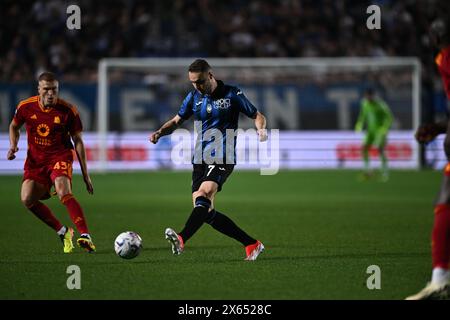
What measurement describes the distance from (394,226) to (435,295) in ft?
20.7

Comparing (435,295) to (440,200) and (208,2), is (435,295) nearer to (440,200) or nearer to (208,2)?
(440,200)

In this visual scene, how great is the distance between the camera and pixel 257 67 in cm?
2886

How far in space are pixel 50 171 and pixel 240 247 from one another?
2377 millimetres

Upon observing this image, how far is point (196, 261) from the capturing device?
30.9 ft

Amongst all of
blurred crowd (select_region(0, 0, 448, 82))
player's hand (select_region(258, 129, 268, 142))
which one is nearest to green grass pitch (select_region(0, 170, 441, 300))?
player's hand (select_region(258, 129, 268, 142))

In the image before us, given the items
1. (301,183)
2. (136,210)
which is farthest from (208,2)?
(136,210)

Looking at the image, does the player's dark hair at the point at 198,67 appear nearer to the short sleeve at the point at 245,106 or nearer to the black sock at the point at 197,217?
the short sleeve at the point at 245,106

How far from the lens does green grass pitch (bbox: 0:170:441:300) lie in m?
7.70

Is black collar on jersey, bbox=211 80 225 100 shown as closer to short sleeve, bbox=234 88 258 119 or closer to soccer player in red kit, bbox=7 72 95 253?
short sleeve, bbox=234 88 258 119

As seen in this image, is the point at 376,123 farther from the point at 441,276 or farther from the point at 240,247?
the point at 441,276

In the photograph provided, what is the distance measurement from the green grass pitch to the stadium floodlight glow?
5.33m

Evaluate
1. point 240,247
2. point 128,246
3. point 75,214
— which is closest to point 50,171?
point 75,214

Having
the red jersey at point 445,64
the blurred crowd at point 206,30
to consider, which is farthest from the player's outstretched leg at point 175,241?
the blurred crowd at point 206,30

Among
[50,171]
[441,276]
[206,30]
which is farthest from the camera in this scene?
[206,30]
